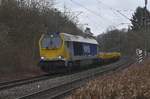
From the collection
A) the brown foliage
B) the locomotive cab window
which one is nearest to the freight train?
the locomotive cab window

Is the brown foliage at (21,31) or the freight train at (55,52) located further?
the brown foliage at (21,31)

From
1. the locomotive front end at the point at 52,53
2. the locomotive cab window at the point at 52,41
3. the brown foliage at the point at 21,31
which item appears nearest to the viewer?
the locomotive front end at the point at 52,53

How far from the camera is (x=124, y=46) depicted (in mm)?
118750

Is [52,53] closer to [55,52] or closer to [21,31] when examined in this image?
[55,52]

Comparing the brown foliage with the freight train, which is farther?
the brown foliage

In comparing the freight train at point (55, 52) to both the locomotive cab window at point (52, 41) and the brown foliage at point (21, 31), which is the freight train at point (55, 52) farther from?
the brown foliage at point (21, 31)

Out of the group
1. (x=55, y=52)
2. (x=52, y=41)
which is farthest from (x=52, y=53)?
(x=52, y=41)

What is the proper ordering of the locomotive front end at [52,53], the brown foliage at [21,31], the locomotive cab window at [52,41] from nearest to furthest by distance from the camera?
the locomotive front end at [52,53], the locomotive cab window at [52,41], the brown foliage at [21,31]

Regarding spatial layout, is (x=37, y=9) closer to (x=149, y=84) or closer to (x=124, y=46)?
(x=149, y=84)

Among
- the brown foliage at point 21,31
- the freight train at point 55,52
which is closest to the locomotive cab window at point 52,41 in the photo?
the freight train at point 55,52

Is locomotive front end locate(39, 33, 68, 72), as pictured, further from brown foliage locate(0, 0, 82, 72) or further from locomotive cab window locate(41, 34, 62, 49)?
brown foliage locate(0, 0, 82, 72)

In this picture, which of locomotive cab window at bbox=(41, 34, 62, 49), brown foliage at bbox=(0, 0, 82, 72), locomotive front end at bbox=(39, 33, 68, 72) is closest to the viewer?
locomotive front end at bbox=(39, 33, 68, 72)

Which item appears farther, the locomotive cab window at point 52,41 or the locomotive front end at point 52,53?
the locomotive cab window at point 52,41

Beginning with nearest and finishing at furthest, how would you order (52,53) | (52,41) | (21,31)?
(52,53), (52,41), (21,31)
